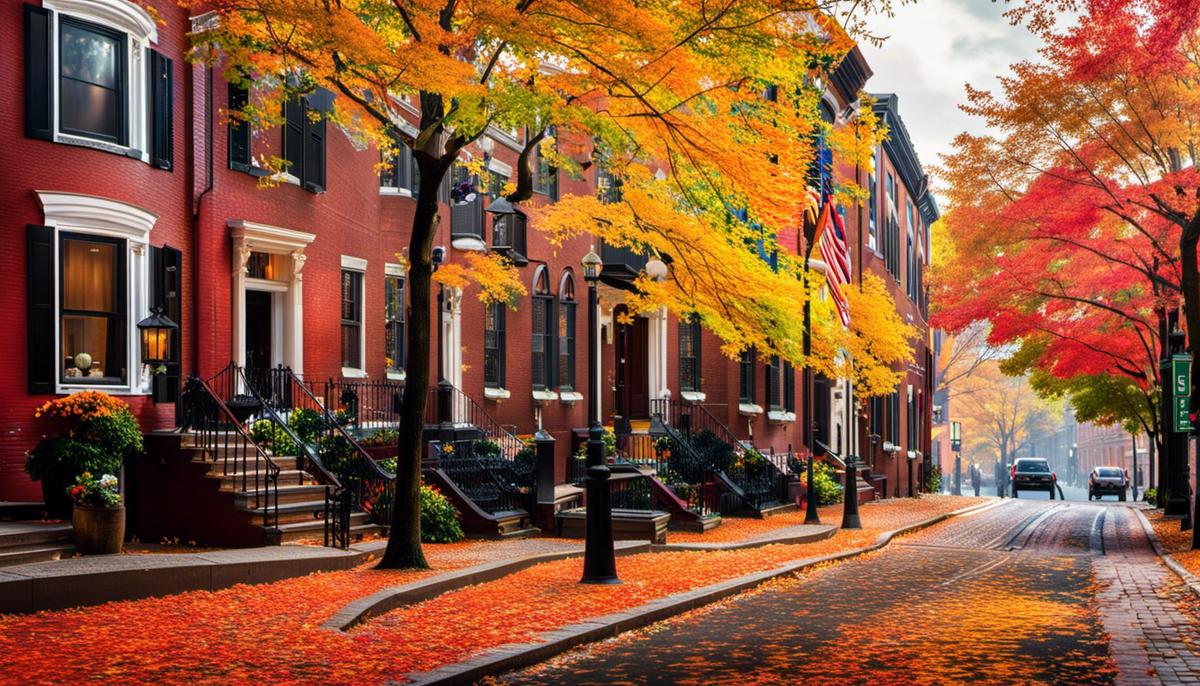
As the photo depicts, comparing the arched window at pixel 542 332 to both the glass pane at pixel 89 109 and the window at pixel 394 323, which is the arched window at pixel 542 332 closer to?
the window at pixel 394 323

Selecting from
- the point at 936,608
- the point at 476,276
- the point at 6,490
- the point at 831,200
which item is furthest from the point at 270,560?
the point at 831,200

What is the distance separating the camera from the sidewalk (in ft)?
29.7

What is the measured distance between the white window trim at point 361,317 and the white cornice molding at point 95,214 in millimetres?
5896

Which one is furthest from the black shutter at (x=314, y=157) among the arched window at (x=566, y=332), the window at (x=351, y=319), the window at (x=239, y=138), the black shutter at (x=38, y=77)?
the arched window at (x=566, y=332)

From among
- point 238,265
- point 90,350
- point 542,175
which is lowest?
point 90,350

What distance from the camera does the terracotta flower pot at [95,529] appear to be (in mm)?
14281

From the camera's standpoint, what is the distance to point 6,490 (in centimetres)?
1591

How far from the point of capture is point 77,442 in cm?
1591

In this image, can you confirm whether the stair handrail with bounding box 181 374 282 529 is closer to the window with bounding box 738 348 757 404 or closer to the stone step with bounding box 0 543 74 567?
the stone step with bounding box 0 543 74 567

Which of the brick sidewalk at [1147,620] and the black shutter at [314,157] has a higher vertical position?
the black shutter at [314,157]

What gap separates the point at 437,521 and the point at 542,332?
35.7 ft

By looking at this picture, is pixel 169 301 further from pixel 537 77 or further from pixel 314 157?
pixel 537 77

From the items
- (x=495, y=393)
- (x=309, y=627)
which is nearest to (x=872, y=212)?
(x=495, y=393)

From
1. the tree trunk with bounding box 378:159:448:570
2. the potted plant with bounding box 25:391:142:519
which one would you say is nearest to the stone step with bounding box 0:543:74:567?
the potted plant with bounding box 25:391:142:519
